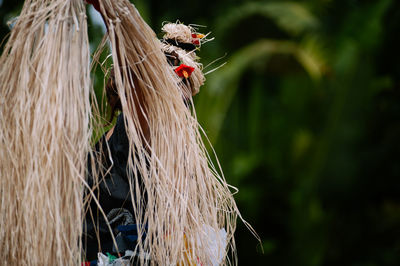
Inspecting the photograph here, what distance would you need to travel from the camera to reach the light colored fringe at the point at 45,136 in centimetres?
99

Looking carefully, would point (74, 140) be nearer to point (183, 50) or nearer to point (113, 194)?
point (113, 194)

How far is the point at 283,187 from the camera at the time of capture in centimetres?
485

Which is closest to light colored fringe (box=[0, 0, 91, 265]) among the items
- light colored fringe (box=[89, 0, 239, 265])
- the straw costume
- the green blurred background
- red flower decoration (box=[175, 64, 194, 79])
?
the straw costume

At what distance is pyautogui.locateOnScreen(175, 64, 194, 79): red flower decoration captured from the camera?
4.40 feet

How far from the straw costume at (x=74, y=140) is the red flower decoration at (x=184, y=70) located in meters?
0.13

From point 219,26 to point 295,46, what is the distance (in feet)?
2.86

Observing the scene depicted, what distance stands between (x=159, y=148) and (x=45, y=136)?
30 cm

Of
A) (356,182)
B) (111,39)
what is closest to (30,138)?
(111,39)

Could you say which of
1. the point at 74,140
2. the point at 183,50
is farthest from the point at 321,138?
the point at 74,140

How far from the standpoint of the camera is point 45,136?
1006 mm

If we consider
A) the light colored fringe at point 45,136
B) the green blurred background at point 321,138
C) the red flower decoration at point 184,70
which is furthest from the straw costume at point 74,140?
the green blurred background at point 321,138

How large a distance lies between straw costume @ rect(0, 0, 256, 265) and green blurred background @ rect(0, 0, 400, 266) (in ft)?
8.90

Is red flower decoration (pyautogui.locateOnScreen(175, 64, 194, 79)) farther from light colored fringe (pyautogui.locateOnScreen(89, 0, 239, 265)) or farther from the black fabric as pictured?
the black fabric

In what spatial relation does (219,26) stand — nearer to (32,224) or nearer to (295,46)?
(295,46)
